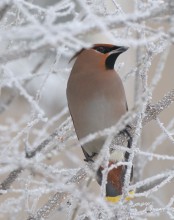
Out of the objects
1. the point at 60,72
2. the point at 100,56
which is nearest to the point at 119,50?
the point at 100,56

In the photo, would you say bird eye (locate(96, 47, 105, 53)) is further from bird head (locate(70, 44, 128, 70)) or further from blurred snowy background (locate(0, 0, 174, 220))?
blurred snowy background (locate(0, 0, 174, 220))

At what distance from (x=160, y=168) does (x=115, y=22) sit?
357 cm

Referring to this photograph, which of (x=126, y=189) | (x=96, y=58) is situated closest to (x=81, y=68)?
(x=96, y=58)

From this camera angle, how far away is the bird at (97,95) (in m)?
2.48

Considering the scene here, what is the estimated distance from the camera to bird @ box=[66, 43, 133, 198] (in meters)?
2.48

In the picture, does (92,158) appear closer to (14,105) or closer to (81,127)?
(81,127)

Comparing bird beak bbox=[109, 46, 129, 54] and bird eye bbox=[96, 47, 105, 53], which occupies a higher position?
bird beak bbox=[109, 46, 129, 54]

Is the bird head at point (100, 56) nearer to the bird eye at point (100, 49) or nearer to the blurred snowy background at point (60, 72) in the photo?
the bird eye at point (100, 49)

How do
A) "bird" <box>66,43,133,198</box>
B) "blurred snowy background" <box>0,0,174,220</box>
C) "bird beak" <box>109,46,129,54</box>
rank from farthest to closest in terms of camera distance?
"bird" <box>66,43,133,198</box> → "bird beak" <box>109,46,129,54</box> → "blurred snowy background" <box>0,0,174,220</box>

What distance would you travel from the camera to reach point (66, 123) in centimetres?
196

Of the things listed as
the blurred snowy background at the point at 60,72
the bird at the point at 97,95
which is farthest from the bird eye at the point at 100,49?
the blurred snowy background at the point at 60,72

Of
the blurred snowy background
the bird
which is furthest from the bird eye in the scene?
the blurred snowy background

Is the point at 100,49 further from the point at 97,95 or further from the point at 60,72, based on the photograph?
the point at 60,72

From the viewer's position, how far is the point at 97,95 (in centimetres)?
248
